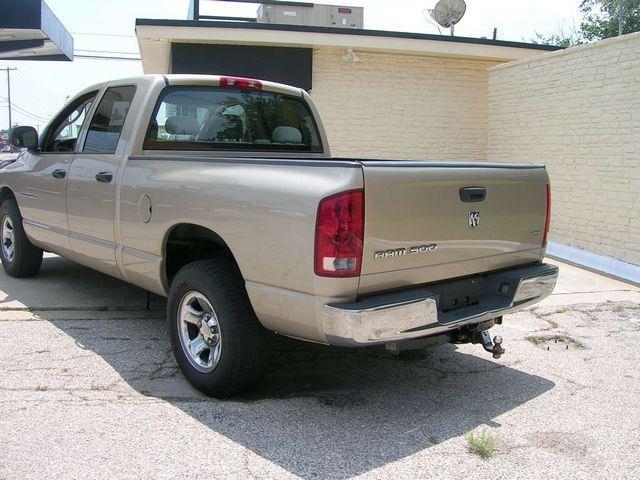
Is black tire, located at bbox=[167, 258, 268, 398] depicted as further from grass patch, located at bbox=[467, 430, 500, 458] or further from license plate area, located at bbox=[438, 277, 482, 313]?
grass patch, located at bbox=[467, 430, 500, 458]

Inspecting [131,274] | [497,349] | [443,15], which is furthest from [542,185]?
[443,15]

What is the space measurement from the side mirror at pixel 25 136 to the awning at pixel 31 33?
1130 centimetres

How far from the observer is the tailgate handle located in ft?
11.9

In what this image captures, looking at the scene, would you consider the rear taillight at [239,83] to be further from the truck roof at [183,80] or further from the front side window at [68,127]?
the front side window at [68,127]

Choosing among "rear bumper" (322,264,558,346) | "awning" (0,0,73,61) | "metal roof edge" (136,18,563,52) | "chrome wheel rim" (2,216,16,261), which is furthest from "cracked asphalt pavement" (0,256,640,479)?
"awning" (0,0,73,61)

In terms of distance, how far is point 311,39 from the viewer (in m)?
10.9

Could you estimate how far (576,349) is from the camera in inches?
203

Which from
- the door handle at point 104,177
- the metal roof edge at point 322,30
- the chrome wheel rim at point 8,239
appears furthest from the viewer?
the metal roof edge at point 322,30

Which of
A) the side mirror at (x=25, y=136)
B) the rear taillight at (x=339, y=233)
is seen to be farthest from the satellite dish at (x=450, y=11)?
the rear taillight at (x=339, y=233)

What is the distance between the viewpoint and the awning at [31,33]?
51.6 ft

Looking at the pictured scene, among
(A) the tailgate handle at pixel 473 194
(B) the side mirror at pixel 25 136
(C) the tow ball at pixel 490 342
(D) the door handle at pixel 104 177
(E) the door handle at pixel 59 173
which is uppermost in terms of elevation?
(B) the side mirror at pixel 25 136

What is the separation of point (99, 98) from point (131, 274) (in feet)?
5.39

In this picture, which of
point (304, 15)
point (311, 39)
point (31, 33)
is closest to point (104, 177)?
point (311, 39)

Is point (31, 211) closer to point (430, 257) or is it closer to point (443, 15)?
point (430, 257)
